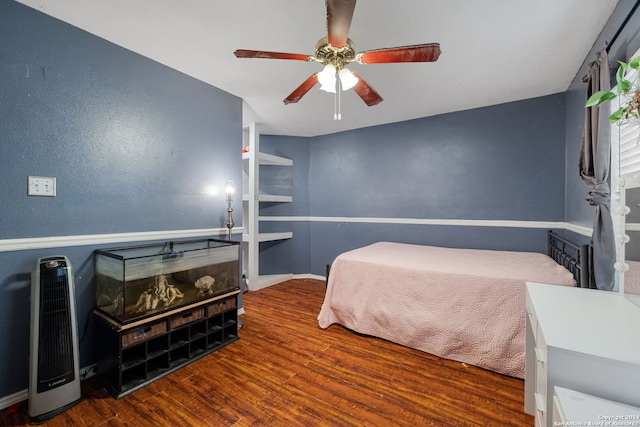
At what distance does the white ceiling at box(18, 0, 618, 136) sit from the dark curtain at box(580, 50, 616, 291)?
14.9 inches

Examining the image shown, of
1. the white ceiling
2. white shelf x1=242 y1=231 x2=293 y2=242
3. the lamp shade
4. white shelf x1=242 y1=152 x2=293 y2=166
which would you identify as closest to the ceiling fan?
the white ceiling

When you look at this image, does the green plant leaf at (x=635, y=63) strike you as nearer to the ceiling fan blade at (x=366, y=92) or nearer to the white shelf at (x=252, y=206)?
the ceiling fan blade at (x=366, y=92)

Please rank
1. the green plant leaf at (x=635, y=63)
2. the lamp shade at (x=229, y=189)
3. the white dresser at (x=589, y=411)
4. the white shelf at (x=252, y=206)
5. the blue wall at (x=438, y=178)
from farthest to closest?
the white shelf at (x=252, y=206) → the blue wall at (x=438, y=178) → the lamp shade at (x=229, y=189) → the green plant leaf at (x=635, y=63) → the white dresser at (x=589, y=411)

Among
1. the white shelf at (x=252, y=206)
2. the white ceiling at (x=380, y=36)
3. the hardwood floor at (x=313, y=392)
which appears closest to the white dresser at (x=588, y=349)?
the hardwood floor at (x=313, y=392)

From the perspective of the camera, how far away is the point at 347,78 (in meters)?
1.69

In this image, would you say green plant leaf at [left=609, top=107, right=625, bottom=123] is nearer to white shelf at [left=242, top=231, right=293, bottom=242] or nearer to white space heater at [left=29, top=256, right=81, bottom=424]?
white space heater at [left=29, top=256, right=81, bottom=424]

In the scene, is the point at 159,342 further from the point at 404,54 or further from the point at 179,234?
the point at 404,54

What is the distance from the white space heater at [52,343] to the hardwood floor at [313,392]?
9cm

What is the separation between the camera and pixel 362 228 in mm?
4102

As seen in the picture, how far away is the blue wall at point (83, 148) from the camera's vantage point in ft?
5.11

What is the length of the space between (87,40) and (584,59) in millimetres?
3710

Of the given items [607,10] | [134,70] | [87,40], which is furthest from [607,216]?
[87,40]

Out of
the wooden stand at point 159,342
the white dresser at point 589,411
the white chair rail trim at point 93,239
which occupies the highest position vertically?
the white chair rail trim at point 93,239

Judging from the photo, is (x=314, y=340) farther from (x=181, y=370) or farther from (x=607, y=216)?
(x=607, y=216)
